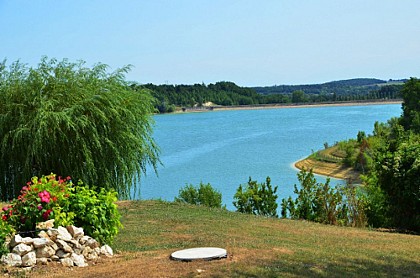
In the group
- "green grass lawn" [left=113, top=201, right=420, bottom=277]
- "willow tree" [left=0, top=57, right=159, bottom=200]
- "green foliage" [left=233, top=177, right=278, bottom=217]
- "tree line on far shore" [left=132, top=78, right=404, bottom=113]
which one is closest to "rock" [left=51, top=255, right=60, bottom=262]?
"green grass lawn" [left=113, top=201, right=420, bottom=277]

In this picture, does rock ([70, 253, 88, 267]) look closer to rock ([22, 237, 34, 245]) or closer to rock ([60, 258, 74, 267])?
rock ([60, 258, 74, 267])

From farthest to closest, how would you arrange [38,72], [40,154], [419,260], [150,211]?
[38,72] < [40,154] < [150,211] < [419,260]

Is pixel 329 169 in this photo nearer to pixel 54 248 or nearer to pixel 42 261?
pixel 54 248

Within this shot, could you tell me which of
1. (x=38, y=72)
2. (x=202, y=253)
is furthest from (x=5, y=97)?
(x=202, y=253)

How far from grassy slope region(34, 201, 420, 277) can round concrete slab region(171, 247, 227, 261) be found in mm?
115

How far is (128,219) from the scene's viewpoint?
11.6 metres

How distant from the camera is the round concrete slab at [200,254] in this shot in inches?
283

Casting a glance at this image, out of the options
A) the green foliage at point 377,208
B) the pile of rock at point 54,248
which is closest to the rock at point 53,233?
the pile of rock at point 54,248

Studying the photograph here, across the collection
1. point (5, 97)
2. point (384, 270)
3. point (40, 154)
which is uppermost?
point (5, 97)

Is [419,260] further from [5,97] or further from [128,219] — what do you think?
[5,97]

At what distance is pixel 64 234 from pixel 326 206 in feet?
33.4

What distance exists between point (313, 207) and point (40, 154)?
25.5 ft

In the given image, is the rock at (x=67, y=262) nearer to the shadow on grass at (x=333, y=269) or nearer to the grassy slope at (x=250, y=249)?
the grassy slope at (x=250, y=249)

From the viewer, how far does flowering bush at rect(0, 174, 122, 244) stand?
7508 mm
